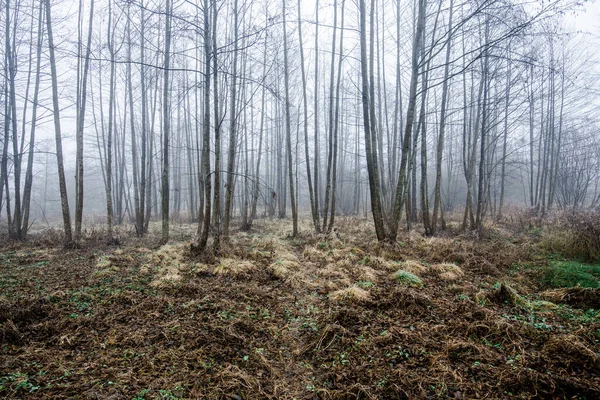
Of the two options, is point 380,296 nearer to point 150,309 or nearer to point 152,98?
point 150,309

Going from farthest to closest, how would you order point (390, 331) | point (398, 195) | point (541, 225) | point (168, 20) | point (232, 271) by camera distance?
point (541, 225) < point (168, 20) < point (398, 195) < point (232, 271) < point (390, 331)

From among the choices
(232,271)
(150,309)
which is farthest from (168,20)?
(150,309)

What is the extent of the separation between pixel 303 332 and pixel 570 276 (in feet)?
14.1

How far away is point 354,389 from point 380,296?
5.94 ft

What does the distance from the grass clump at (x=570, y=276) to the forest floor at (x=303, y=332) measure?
2 cm

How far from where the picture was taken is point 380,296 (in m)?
4.03

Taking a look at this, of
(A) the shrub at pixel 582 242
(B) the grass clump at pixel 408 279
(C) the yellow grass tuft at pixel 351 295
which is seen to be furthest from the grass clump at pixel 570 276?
(C) the yellow grass tuft at pixel 351 295

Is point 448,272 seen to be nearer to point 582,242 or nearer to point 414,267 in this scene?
point 414,267

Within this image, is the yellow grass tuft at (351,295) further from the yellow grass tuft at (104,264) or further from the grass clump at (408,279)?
the yellow grass tuft at (104,264)

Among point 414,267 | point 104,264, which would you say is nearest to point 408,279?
point 414,267

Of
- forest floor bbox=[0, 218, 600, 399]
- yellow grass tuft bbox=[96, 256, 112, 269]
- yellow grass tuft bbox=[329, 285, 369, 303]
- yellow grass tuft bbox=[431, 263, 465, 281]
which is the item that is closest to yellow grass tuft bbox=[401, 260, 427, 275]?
forest floor bbox=[0, 218, 600, 399]

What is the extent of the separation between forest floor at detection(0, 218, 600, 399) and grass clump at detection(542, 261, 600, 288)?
2 cm

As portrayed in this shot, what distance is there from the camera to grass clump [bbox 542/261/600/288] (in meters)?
4.07

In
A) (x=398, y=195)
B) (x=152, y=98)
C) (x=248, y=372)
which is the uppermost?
(x=152, y=98)
